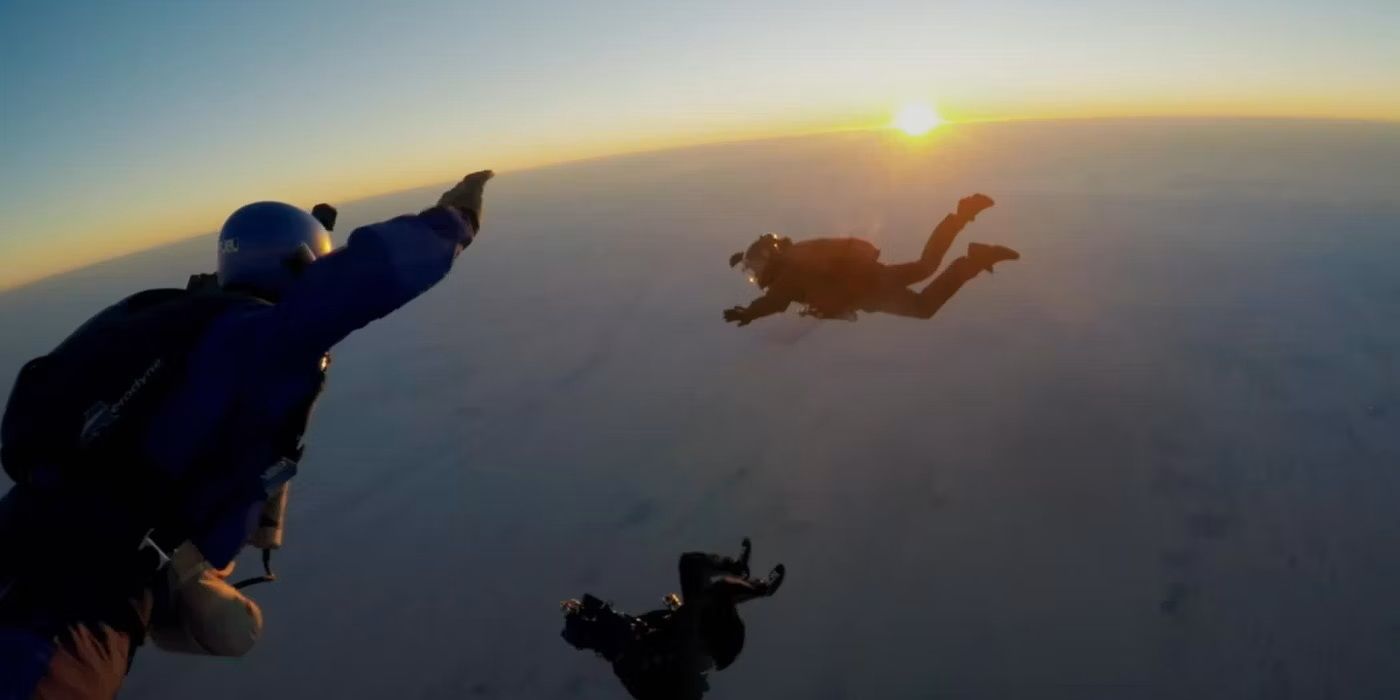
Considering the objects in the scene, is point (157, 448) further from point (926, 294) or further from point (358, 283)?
point (926, 294)

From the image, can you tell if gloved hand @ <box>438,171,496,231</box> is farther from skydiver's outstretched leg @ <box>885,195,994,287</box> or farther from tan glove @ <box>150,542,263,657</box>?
skydiver's outstretched leg @ <box>885,195,994,287</box>

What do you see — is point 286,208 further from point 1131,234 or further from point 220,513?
point 1131,234

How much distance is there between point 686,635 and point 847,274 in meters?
2.19

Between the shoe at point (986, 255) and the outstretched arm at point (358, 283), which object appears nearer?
the outstretched arm at point (358, 283)

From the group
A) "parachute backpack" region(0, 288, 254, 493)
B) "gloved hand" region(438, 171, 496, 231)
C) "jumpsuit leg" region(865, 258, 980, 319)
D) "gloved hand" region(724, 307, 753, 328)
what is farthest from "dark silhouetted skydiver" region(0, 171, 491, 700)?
"jumpsuit leg" region(865, 258, 980, 319)

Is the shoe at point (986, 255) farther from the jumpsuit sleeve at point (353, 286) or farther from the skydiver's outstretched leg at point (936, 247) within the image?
the jumpsuit sleeve at point (353, 286)

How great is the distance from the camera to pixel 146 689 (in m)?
15.9

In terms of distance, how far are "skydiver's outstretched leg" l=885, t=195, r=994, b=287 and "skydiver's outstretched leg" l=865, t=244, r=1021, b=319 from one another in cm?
8

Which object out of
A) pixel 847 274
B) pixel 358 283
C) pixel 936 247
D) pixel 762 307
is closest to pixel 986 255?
pixel 936 247

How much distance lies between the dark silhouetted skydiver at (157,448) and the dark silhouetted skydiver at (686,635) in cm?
168

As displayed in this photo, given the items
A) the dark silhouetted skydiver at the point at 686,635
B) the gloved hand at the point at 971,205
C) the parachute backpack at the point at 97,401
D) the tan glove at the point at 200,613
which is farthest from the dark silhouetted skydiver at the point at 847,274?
the tan glove at the point at 200,613

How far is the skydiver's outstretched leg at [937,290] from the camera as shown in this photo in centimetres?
400

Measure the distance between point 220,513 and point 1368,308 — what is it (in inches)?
1537

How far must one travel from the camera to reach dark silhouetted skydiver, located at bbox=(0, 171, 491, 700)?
2246 mm
